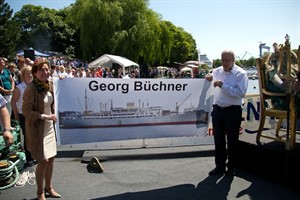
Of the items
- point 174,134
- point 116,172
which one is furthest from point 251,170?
point 116,172

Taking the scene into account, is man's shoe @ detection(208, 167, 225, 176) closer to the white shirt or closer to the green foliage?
the white shirt

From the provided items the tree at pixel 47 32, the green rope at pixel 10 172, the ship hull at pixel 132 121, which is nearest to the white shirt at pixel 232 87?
the ship hull at pixel 132 121

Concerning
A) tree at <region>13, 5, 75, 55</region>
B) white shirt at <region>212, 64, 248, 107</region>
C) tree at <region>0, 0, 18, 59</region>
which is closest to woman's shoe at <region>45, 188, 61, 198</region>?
white shirt at <region>212, 64, 248, 107</region>

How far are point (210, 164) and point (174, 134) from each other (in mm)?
1022

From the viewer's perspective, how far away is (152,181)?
4.40 metres

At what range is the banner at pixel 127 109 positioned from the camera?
535 cm

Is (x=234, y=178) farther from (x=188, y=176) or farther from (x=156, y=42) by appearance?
(x=156, y=42)

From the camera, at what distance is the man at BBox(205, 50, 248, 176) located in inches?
170

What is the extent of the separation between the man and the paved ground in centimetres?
37

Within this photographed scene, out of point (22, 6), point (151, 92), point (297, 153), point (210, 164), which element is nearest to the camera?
point (297, 153)

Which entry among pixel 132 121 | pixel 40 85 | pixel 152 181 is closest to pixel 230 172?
pixel 152 181

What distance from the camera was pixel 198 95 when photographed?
5816mm

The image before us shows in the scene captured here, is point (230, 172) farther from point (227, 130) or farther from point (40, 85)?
point (40, 85)

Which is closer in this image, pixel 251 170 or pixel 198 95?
pixel 251 170
